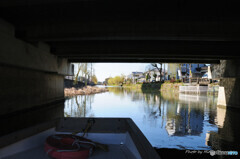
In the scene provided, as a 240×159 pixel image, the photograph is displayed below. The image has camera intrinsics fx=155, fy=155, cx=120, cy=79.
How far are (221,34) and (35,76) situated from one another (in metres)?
17.1

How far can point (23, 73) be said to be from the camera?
48.4ft

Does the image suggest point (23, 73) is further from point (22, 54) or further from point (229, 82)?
point (229, 82)

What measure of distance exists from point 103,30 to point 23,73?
9542mm

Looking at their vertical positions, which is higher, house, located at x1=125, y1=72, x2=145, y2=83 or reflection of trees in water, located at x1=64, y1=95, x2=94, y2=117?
house, located at x1=125, y1=72, x2=145, y2=83

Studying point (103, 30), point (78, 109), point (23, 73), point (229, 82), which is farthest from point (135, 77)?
point (103, 30)

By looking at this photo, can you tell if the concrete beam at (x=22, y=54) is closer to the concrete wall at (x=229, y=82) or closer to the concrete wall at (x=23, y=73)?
the concrete wall at (x=23, y=73)

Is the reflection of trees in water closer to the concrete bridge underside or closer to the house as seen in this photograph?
the concrete bridge underside

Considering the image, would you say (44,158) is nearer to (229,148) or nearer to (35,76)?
(229,148)

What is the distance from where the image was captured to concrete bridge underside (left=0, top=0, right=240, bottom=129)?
28.6 feet

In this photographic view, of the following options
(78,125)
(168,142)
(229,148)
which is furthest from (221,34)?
(78,125)

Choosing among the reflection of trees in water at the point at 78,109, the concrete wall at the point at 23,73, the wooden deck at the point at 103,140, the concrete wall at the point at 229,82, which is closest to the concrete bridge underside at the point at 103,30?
the concrete wall at the point at 23,73

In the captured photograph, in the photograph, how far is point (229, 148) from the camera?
22.6ft

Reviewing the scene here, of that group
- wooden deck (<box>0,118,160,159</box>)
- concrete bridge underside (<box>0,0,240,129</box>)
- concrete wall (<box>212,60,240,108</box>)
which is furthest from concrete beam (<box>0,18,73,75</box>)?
concrete wall (<box>212,60,240,108</box>)

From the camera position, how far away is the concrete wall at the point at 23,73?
36.6ft
